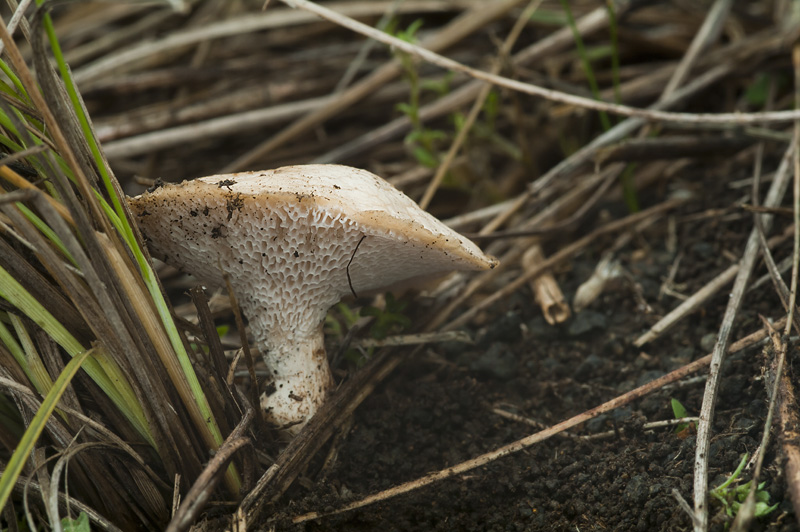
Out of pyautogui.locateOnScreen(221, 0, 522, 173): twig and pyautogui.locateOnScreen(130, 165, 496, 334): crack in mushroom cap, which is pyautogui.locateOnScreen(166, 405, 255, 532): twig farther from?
pyautogui.locateOnScreen(221, 0, 522, 173): twig

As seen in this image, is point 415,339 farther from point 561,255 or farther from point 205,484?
point 205,484

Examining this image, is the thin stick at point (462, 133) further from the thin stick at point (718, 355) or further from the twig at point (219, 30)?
the thin stick at point (718, 355)

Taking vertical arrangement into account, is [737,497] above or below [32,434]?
below

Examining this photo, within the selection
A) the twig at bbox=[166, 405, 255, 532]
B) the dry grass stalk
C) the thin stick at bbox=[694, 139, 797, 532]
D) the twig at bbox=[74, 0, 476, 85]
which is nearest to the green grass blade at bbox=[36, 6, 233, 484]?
the twig at bbox=[166, 405, 255, 532]

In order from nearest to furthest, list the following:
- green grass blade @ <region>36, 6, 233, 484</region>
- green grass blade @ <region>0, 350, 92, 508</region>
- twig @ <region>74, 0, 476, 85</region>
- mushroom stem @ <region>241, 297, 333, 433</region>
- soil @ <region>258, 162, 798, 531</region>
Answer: green grass blade @ <region>0, 350, 92, 508</region>
green grass blade @ <region>36, 6, 233, 484</region>
soil @ <region>258, 162, 798, 531</region>
mushroom stem @ <region>241, 297, 333, 433</region>
twig @ <region>74, 0, 476, 85</region>

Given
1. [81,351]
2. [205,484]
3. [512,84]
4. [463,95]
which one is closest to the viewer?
[205,484]

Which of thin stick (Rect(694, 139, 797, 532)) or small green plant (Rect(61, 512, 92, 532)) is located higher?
small green plant (Rect(61, 512, 92, 532))

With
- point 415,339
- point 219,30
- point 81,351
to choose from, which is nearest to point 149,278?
point 81,351

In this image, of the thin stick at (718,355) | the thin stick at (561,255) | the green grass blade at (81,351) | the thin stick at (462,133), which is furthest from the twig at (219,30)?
the green grass blade at (81,351)
